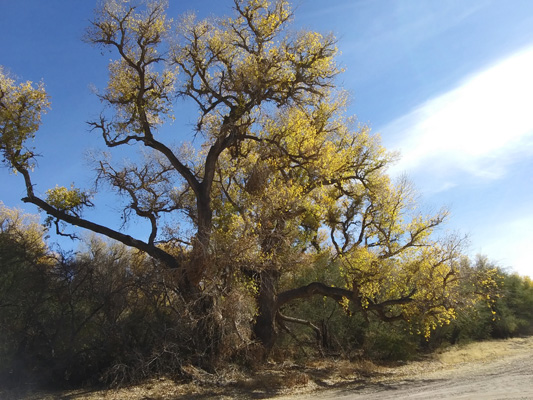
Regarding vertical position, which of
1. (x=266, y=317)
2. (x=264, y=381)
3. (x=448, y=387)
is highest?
(x=266, y=317)

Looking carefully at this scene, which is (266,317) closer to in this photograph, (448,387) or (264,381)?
(264,381)

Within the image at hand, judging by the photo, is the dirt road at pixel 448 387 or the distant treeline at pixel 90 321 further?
the distant treeline at pixel 90 321

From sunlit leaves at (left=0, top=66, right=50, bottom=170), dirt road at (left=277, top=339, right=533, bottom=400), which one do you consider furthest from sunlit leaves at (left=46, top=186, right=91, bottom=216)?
dirt road at (left=277, top=339, right=533, bottom=400)

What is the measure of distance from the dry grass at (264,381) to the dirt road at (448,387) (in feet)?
2.99

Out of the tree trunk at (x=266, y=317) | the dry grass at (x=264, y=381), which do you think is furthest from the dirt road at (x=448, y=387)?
the tree trunk at (x=266, y=317)

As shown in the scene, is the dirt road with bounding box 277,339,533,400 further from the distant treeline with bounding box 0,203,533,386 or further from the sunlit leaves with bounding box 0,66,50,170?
the sunlit leaves with bounding box 0,66,50,170

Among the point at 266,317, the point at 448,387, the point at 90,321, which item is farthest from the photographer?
the point at 266,317

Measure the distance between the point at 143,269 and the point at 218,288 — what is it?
3400 millimetres

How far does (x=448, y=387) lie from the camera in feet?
41.0

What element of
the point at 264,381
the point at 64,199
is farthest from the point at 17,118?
the point at 264,381

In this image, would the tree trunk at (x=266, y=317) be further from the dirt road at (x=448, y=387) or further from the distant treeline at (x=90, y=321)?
the dirt road at (x=448, y=387)

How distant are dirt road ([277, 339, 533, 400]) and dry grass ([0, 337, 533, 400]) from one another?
91 centimetres

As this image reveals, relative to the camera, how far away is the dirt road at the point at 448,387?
34.6 feet

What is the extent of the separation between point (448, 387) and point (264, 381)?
597 cm
